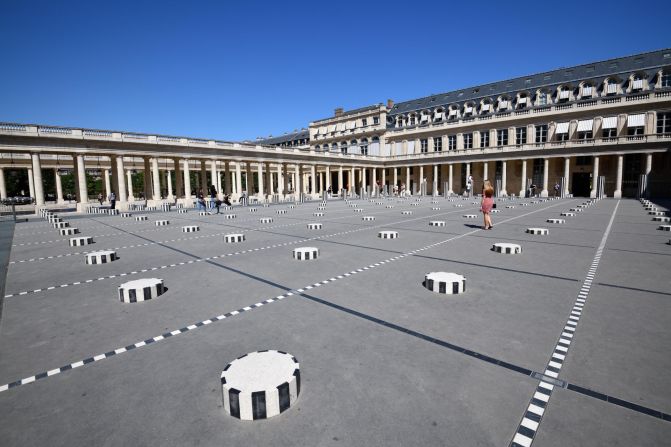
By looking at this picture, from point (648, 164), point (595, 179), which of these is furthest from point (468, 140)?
point (648, 164)

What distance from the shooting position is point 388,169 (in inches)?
2687

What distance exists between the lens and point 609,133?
42.6 meters

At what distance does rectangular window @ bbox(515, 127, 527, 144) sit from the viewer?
1939 inches

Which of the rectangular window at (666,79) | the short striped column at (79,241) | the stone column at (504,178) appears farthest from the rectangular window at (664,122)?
the short striped column at (79,241)

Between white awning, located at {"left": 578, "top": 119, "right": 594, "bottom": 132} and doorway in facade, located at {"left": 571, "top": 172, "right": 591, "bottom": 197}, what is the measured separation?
6.67 meters

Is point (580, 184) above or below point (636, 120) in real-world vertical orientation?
below

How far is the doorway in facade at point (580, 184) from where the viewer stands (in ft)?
154

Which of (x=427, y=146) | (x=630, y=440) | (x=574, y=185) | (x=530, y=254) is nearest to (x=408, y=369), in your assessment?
(x=630, y=440)

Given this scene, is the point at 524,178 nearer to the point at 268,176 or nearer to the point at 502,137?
the point at 502,137

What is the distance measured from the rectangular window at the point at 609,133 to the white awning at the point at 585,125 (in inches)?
60.7

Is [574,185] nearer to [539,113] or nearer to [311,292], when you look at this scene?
[539,113]

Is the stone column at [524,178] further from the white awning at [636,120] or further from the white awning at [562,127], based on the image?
the white awning at [636,120]

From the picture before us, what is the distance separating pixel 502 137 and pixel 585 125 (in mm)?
10479

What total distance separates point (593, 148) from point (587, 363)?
50.3 meters
